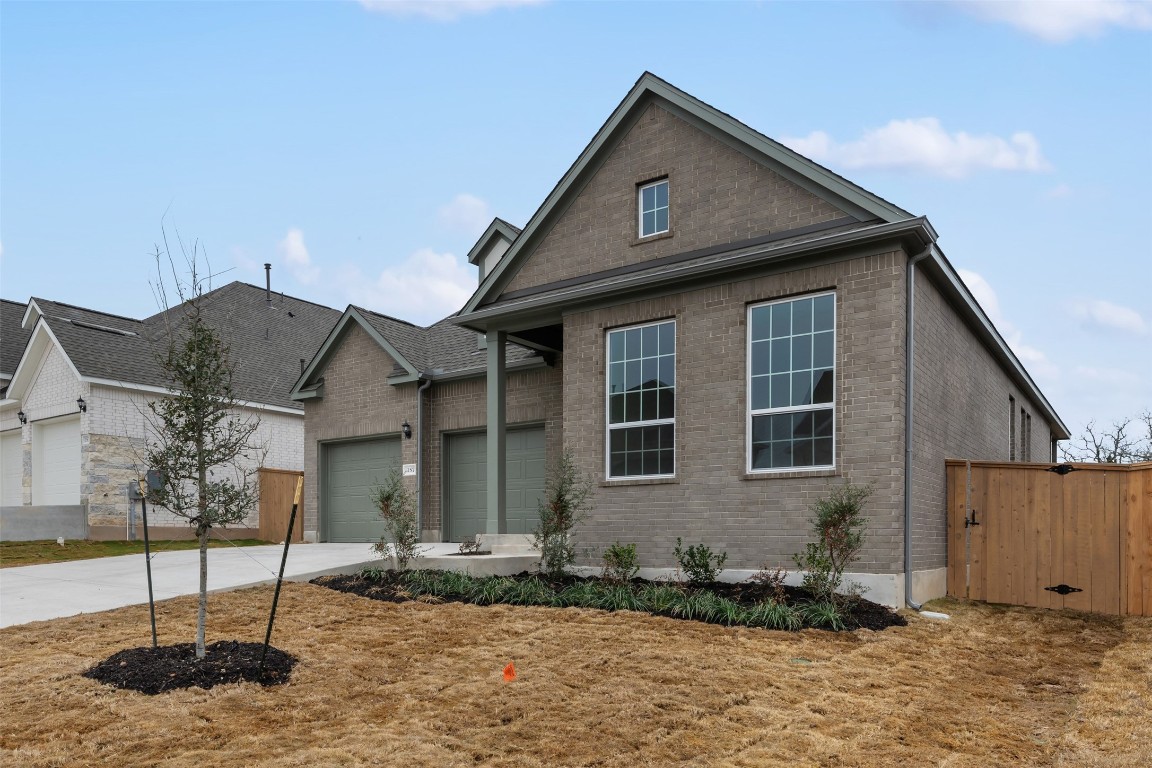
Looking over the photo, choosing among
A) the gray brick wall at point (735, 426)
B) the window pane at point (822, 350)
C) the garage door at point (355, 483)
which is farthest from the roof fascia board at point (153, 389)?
the window pane at point (822, 350)

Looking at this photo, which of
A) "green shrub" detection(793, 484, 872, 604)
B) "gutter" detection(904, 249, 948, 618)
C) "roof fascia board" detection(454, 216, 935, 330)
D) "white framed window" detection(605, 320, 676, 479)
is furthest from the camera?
Result: "white framed window" detection(605, 320, 676, 479)

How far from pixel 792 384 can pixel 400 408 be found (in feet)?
30.4

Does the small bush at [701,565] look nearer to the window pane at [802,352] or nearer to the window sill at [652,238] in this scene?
the window pane at [802,352]

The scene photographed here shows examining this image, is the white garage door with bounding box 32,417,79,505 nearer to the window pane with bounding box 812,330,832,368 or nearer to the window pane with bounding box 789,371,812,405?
the window pane with bounding box 789,371,812,405

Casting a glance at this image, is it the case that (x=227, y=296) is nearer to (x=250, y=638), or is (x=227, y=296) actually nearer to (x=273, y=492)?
(x=273, y=492)

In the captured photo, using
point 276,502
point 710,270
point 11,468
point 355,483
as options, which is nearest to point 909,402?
point 710,270

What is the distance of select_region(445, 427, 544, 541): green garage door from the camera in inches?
623

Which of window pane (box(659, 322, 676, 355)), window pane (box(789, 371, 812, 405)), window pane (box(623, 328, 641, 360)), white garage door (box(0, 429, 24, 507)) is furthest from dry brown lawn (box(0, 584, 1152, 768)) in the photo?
white garage door (box(0, 429, 24, 507))

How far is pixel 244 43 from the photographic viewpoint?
10.9 m

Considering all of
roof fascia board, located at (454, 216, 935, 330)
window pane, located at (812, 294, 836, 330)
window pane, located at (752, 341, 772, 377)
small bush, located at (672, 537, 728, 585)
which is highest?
roof fascia board, located at (454, 216, 935, 330)

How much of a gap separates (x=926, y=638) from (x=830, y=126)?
7605 millimetres

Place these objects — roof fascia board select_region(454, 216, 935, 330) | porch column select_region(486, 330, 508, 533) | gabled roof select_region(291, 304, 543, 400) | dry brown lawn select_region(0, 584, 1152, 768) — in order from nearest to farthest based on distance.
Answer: dry brown lawn select_region(0, 584, 1152, 768) → roof fascia board select_region(454, 216, 935, 330) → porch column select_region(486, 330, 508, 533) → gabled roof select_region(291, 304, 543, 400)

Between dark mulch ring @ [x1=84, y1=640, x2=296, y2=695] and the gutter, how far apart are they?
6681mm

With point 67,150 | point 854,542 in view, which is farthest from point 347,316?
point 854,542
